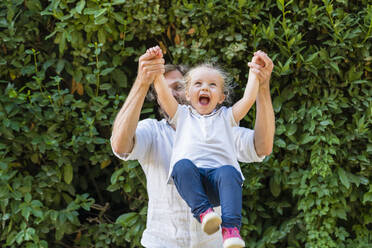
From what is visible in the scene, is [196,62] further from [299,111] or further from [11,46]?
[11,46]

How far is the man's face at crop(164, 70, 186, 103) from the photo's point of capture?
8.58ft

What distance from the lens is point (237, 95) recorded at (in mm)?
3736

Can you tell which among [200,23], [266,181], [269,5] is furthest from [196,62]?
[266,181]

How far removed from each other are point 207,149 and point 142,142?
1.15ft

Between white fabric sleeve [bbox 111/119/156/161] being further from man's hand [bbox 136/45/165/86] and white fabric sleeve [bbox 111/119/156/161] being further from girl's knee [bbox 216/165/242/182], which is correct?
girl's knee [bbox 216/165/242/182]

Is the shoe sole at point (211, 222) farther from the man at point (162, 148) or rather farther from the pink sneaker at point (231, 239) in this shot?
the man at point (162, 148)

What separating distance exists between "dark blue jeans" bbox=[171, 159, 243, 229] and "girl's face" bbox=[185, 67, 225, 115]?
28cm

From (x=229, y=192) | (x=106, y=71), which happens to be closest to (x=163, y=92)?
(x=229, y=192)

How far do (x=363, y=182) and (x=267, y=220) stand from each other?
0.70 meters

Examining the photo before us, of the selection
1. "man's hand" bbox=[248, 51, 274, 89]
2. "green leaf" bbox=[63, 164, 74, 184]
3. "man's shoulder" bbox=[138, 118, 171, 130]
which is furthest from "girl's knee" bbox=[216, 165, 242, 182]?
"green leaf" bbox=[63, 164, 74, 184]

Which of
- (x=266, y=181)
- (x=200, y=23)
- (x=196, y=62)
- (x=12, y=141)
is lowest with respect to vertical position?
(x=266, y=181)

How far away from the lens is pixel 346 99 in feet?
11.7

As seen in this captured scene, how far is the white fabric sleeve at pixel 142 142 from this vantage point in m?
2.29

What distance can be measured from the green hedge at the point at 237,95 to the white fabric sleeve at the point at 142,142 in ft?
3.75
